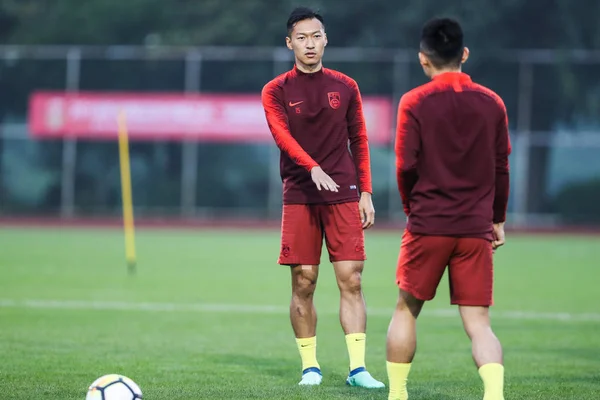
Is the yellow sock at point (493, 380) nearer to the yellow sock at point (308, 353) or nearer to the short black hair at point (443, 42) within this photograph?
the short black hair at point (443, 42)

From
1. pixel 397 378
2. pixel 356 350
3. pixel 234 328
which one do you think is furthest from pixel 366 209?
pixel 234 328

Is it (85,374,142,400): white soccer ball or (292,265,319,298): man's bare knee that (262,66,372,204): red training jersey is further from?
(85,374,142,400): white soccer ball

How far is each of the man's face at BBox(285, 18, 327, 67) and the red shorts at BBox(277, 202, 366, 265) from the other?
95cm

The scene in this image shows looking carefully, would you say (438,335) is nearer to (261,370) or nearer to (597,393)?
(261,370)

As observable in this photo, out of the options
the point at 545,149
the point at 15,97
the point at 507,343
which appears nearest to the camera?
the point at 507,343

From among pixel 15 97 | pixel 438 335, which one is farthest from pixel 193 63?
pixel 438 335

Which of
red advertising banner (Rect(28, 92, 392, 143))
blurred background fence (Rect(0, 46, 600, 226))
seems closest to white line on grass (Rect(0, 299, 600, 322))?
blurred background fence (Rect(0, 46, 600, 226))

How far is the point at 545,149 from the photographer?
1303 inches

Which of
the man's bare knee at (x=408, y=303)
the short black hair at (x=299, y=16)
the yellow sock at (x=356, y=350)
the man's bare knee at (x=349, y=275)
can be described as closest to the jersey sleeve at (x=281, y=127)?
the short black hair at (x=299, y=16)

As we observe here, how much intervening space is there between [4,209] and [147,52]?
6.08m

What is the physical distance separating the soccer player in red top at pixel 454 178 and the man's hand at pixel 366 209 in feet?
4.87

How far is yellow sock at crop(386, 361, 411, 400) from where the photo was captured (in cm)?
639

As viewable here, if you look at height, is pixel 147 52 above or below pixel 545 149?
above

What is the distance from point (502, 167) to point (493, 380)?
109 centimetres
